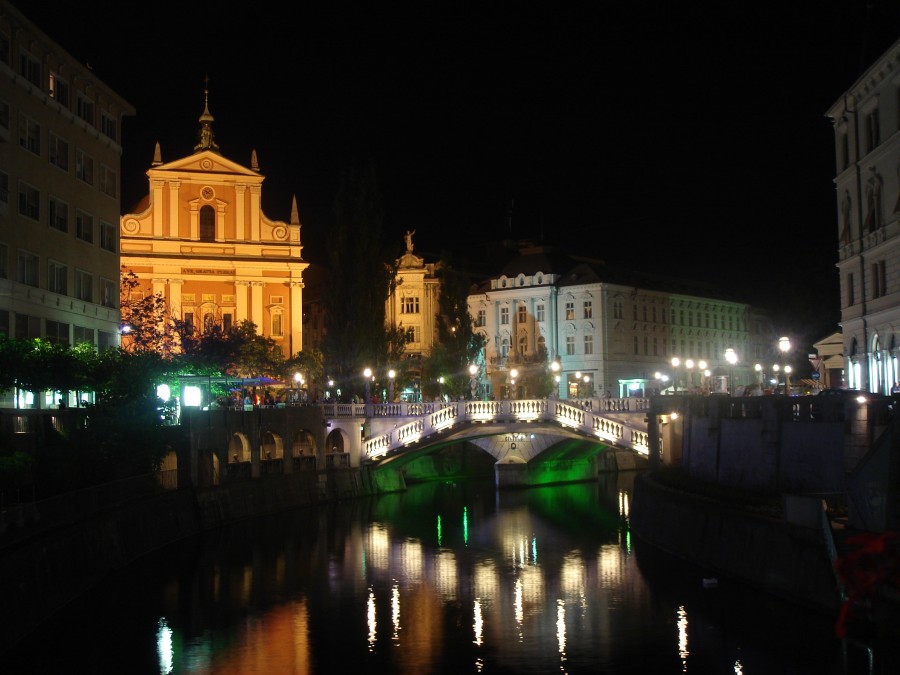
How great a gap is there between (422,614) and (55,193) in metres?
27.8

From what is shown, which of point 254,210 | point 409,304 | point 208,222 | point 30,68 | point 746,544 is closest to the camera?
point 746,544

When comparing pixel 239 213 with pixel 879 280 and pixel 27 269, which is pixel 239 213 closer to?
pixel 27 269

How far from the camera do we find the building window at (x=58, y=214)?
52.8 metres

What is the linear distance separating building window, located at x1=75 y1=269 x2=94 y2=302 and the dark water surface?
1322 cm

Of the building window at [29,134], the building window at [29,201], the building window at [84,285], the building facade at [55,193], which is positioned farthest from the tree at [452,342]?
the building window at [29,134]

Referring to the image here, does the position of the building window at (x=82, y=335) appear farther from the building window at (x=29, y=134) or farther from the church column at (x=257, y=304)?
the church column at (x=257, y=304)

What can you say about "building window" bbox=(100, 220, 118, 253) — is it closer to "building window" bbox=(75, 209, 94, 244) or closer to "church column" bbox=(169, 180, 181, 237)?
"building window" bbox=(75, 209, 94, 244)

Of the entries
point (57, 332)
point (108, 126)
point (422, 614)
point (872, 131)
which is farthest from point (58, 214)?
point (872, 131)

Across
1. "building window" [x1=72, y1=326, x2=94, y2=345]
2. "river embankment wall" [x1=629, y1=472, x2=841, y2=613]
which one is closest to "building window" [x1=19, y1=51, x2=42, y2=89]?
"building window" [x1=72, y1=326, x2=94, y2=345]

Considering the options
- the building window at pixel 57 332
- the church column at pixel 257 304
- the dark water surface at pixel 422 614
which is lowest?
the dark water surface at pixel 422 614

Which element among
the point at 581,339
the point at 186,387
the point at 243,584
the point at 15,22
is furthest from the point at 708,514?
the point at 581,339

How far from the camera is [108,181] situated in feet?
198

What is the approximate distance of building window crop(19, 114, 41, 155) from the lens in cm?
4978

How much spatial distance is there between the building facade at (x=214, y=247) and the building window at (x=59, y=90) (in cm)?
3169
